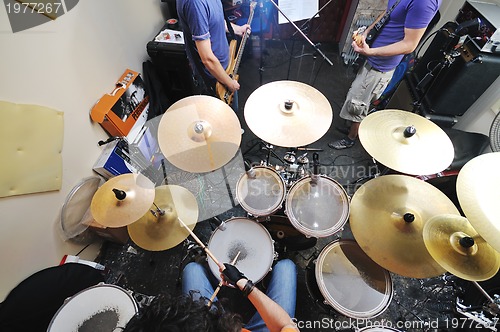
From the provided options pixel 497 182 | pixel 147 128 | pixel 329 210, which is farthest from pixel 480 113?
pixel 147 128

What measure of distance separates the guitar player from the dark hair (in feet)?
6.00

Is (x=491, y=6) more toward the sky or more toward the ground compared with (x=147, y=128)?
more toward the sky

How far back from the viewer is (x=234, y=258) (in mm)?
1784

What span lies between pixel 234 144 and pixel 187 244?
122 cm

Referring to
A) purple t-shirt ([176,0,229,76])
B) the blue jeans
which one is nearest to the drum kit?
the blue jeans

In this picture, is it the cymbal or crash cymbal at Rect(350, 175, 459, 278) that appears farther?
crash cymbal at Rect(350, 175, 459, 278)

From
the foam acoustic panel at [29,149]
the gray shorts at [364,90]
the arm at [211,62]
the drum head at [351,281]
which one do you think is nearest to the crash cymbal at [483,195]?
the drum head at [351,281]

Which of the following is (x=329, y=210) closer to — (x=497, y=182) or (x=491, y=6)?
(x=497, y=182)

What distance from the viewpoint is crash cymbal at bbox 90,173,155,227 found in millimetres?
1605

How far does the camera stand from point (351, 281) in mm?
1663

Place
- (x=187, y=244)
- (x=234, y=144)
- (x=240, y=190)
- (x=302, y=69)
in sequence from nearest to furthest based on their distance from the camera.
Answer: (x=234, y=144), (x=240, y=190), (x=187, y=244), (x=302, y=69)

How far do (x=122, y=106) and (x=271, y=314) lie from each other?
89.2 inches

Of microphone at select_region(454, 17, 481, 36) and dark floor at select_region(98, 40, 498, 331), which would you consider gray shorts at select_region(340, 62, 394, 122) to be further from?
microphone at select_region(454, 17, 481, 36)

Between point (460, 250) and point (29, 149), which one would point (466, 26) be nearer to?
point (460, 250)
